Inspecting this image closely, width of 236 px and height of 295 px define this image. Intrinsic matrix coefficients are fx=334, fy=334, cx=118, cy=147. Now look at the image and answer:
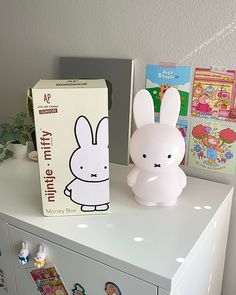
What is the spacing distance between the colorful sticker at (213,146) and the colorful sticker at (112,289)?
488 millimetres

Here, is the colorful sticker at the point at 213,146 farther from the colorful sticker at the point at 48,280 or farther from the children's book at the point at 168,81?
the colorful sticker at the point at 48,280

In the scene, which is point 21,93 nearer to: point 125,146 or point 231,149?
point 125,146

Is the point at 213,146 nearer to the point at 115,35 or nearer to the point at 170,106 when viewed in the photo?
the point at 170,106

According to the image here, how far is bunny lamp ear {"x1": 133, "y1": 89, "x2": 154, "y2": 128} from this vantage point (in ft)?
2.93

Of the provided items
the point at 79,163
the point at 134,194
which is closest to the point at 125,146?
the point at 134,194

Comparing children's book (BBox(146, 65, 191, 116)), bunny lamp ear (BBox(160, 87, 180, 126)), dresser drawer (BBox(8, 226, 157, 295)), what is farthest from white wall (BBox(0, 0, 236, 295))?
dresser drawer (BBox(8, 226, 157, 295))

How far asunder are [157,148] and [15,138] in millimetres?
586

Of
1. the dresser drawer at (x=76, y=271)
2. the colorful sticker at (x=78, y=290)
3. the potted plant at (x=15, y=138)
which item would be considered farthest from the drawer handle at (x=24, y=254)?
the potted plant at (x=15, y=138)

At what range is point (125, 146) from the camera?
45.1 inches

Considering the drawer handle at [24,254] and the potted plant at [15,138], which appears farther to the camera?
the potted plant at [15,138]

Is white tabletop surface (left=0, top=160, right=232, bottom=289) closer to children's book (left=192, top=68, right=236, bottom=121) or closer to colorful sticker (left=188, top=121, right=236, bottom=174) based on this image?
colorful sticker (left=188, top=121, right=236, bottom=174)

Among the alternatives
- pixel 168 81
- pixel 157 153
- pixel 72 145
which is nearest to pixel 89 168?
pixel 72 145

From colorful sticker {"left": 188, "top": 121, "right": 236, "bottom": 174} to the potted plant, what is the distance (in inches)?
23.1

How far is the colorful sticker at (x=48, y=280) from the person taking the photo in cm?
84
